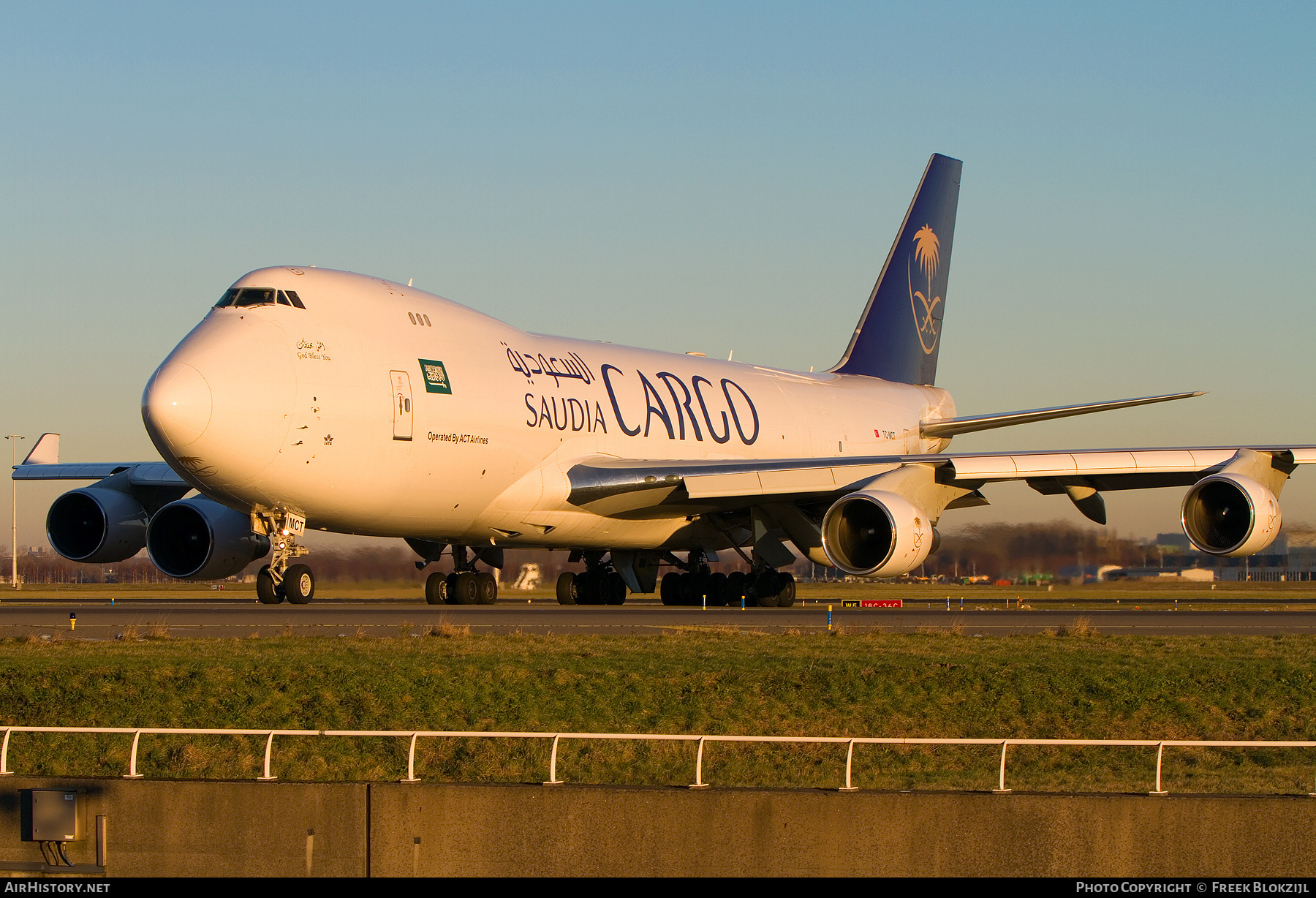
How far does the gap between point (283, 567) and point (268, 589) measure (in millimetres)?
629

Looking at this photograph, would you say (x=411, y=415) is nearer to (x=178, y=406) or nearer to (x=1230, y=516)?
(x=178, y=406)

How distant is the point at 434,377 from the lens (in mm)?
22703

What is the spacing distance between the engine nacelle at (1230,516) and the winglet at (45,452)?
23.6m

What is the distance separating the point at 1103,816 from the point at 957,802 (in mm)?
899

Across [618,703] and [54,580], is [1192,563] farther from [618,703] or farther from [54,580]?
[54,580]

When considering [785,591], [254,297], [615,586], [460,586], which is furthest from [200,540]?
[785,591]

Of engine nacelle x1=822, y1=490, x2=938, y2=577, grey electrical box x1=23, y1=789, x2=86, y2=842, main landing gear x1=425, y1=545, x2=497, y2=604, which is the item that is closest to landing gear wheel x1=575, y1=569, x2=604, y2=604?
main landing gear x1=425, y1=545, x2=497, y2=604

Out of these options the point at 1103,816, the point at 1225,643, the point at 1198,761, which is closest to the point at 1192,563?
the point at 1225,643

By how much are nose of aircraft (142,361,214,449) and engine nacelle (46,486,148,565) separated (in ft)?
27.5

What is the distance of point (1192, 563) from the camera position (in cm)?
3791

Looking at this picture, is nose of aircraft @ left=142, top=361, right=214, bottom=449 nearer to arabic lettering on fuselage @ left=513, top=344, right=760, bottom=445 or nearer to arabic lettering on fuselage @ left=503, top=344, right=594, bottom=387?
arabic lettering on fuselage @ left=513, top=344, right=760, bottom=445

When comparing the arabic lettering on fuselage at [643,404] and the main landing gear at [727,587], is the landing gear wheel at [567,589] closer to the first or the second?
the main landing gear at [727,587]

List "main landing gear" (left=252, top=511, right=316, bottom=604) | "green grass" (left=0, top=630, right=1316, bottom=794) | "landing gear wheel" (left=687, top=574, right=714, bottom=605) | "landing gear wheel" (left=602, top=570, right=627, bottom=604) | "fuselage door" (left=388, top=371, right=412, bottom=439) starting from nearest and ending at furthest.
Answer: "green grass" (left=0, top=630, right=1316, bottom=794)
"main landing gear" (left=252, top=511, right=316, bottom=604)
"fuselage door" (left=388, top=371, right=412, bottom=439)
"landing gear wheel" (left=687, top=574, right=714, bottom=605)
"landing gear wheel" (left=602, top=570, right=627, bottom=604)

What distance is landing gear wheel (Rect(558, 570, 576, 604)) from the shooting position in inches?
1197
